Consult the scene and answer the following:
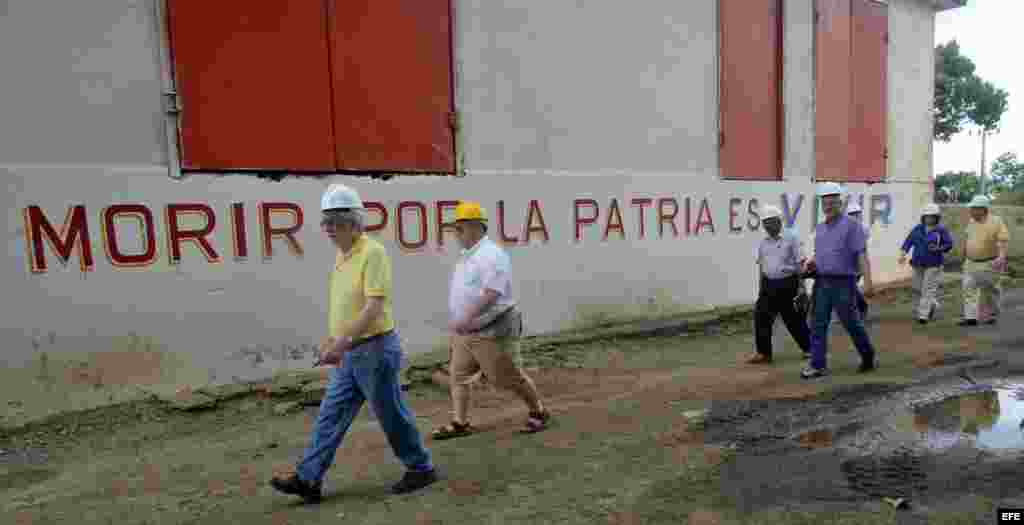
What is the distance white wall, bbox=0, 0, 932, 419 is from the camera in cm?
516

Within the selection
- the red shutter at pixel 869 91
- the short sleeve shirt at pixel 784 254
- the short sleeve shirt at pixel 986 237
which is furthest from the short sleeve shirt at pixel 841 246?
the red shutter at pixel 869 91

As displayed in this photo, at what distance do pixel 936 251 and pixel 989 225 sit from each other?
62 centimetres

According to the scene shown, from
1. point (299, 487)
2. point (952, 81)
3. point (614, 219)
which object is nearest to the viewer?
point (299, 487)

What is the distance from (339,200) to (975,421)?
14.6 feet

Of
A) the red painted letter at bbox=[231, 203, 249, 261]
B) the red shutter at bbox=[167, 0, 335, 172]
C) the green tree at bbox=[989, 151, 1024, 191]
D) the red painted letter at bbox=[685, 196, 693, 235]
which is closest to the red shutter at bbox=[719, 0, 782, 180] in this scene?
the red painted letter at bbox=[685, 196, 693, 235]

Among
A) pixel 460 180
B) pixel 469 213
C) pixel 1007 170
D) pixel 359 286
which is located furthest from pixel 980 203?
pixel 1007 170

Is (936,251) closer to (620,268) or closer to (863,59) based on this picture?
(620,268)

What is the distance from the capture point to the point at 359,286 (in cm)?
339

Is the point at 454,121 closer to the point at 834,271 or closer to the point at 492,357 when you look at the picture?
the point at 492,357

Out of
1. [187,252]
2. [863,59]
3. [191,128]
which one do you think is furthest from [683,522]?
[863,59]

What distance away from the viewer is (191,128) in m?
5.72

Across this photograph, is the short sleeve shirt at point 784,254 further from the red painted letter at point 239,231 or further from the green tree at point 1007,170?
the green tree at point 1007,170

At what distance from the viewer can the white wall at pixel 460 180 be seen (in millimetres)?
5156

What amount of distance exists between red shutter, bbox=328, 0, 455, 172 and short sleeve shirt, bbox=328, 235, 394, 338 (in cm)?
332
